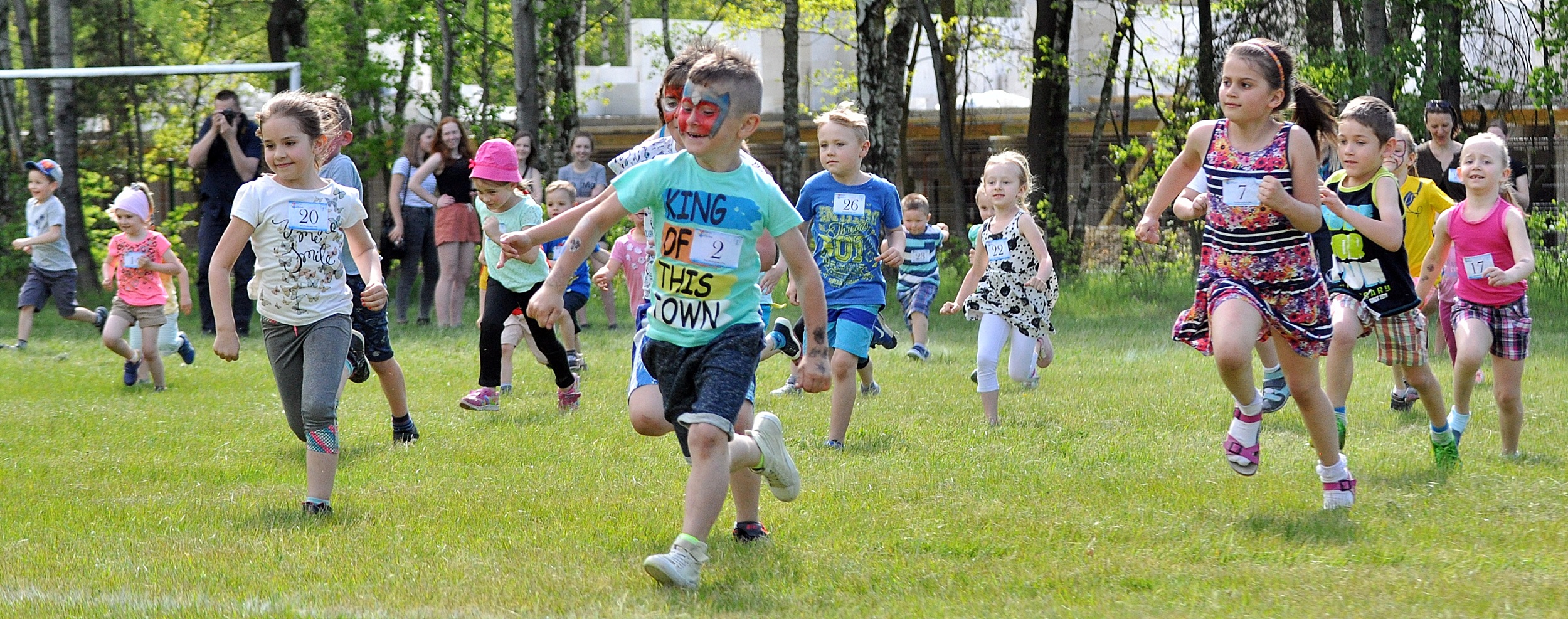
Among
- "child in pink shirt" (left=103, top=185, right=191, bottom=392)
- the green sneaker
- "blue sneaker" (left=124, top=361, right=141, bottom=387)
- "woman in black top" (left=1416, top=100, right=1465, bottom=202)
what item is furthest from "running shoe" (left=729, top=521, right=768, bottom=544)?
"woman in black top" (left=1416, top=100, right=1465, bottom=202)

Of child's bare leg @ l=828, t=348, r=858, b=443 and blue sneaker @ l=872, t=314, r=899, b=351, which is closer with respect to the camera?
child's bare leg @ l=828, t=348, r=858, b=443

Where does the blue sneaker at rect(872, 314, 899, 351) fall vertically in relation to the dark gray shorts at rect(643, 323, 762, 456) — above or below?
below

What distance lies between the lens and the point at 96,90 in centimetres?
1697

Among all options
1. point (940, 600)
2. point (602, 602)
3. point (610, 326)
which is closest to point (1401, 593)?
point (940, 600)

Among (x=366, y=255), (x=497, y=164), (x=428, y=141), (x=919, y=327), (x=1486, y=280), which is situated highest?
(x=428, y=141)

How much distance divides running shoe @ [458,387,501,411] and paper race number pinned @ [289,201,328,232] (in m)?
2.94

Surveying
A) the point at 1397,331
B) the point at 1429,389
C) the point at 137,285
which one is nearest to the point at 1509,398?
the point at 1429,389

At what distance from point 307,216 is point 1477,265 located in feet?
17.2

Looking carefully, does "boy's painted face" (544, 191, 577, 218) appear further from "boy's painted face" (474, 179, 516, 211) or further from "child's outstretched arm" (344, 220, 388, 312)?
"child's outstretched arm" (344, 220, 388, 312)

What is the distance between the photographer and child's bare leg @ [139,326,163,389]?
1024 centimetres

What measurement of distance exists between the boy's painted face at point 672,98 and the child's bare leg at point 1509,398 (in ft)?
13.4

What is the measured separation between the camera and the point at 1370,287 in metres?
6.80

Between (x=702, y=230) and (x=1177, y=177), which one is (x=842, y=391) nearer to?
(x=1177, y=177)

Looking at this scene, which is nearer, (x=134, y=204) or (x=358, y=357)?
(x=358, y=357)
